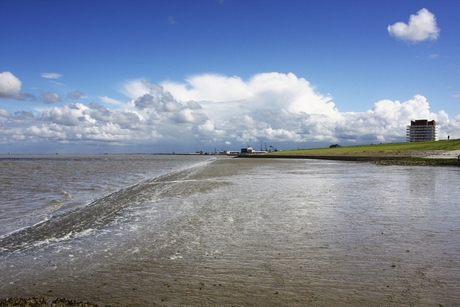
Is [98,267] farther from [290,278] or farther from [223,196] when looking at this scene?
[223,196]

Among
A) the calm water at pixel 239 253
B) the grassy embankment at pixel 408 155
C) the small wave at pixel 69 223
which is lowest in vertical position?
the small wave at pixel 69 223

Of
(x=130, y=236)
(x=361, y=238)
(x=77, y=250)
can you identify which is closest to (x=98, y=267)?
(x=77, y=250)

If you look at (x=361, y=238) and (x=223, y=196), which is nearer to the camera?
(x=361, y=238)

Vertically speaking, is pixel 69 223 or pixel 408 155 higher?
pixel 408 155

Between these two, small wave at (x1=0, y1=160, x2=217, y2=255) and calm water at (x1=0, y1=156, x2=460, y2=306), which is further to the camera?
small wave at (x1=0, y1=160, x2=217, y2=255)

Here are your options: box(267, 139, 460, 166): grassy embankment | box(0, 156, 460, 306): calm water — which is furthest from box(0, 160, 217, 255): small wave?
box(267, 139, 460, 166): grassy embankment

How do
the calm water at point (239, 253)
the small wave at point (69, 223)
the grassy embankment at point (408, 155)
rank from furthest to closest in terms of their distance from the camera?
the grassy embankment at point (408, 155), the small wave at point (69, 223), the calm water at point (239, 253)

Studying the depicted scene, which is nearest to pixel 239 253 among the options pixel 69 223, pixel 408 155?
pixel 69 223

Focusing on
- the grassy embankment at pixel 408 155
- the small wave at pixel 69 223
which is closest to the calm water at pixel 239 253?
the small wave at pixel 69 223

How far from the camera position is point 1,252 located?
861cm

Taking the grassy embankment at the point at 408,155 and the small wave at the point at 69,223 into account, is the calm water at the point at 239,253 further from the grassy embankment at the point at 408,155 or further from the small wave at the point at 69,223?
the grassy embankment at the point at 408,155

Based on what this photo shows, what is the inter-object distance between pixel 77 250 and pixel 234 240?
13.5ft

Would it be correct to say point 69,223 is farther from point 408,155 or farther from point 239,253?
point 408,155

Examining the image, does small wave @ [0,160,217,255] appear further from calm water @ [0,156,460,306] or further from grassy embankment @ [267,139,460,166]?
grassy embankment @ [267,139,460,166]
